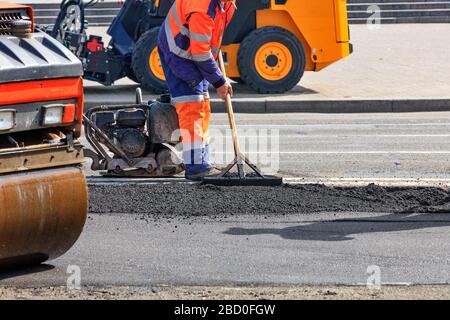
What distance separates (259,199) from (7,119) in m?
3.02

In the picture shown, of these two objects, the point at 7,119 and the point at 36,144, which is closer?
the point at 7,119

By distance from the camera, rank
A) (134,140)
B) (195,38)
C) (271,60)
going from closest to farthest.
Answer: (195,38) → (134,140) → (271,60)

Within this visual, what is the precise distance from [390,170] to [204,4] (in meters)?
2.65

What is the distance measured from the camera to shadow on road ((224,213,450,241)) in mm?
8109

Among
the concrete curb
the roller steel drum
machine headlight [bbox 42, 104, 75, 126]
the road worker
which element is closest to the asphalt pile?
the road worker

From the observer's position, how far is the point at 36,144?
6.75 meters

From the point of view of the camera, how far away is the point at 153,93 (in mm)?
16188

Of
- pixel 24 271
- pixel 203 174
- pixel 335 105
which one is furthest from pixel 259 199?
pixel 335 105

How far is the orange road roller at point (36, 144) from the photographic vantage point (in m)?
6.50

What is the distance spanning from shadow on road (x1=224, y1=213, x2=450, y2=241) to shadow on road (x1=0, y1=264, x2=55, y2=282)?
1.52 metres

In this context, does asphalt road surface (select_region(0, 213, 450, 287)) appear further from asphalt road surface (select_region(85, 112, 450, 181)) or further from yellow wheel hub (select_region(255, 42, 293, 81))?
yellow wheel hub (select_region(255, 42, 293, 81))

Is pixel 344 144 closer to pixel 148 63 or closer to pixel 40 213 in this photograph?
pixel 148 63

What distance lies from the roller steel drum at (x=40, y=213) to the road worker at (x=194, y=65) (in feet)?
9.24

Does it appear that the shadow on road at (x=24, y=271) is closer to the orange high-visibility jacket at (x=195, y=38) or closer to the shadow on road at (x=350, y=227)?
the shadow on road at (x=350, y=227)
